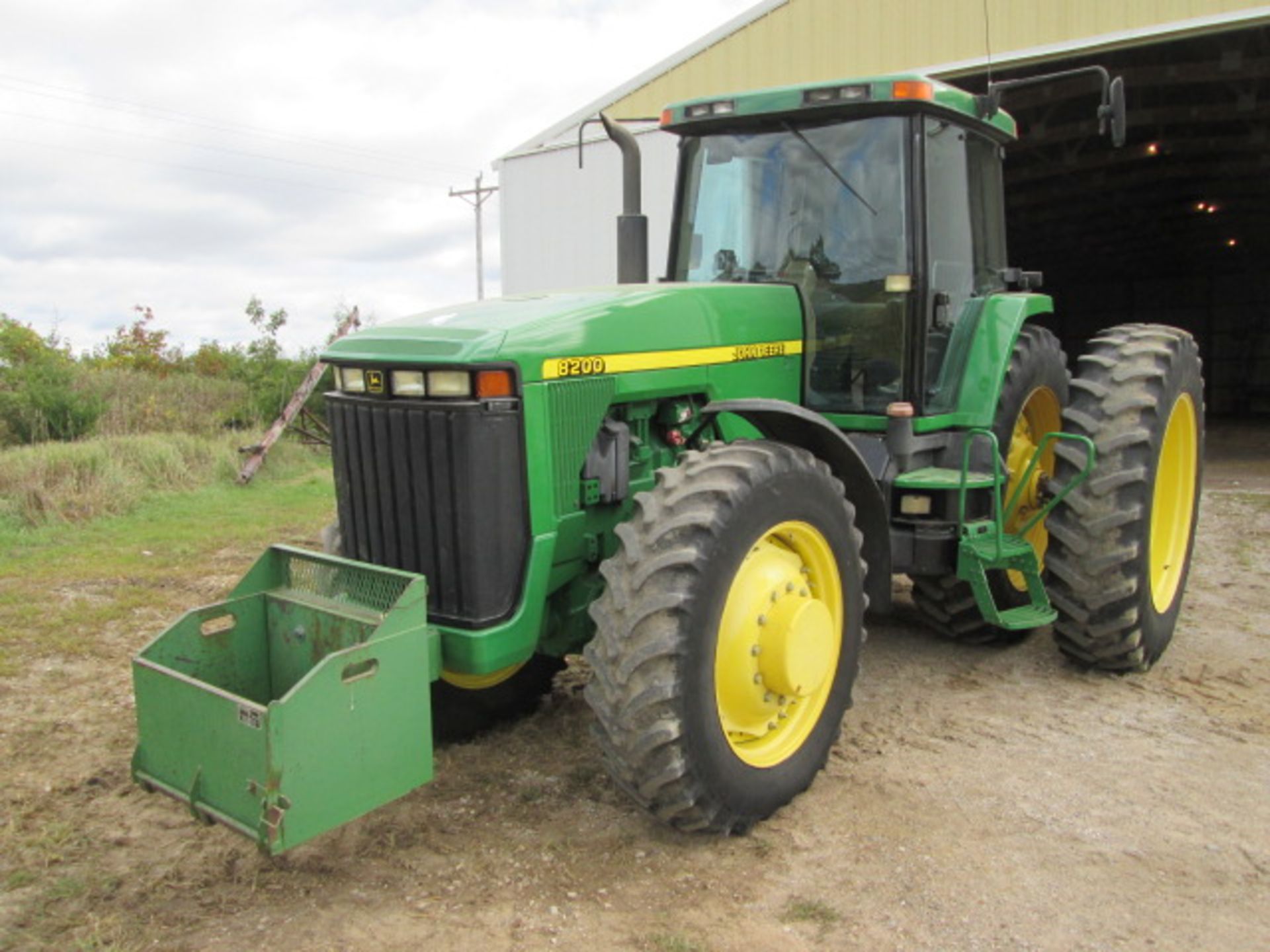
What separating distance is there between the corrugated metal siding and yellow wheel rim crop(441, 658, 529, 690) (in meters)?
6.69

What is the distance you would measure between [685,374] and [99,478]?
8056 mm

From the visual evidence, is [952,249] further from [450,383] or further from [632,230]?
[450,383]

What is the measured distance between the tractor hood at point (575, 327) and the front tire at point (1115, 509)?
4.88 ft

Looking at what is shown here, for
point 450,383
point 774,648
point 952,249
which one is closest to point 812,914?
point 774,648

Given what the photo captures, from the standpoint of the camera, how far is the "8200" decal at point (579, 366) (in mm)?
3305

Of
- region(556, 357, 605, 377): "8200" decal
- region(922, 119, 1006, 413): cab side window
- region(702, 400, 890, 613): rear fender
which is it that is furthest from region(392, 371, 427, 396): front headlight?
region(922, 119, 1006, 413): cab side window

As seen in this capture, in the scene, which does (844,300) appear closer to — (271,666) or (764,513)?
(764,513)

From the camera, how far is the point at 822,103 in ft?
13.9

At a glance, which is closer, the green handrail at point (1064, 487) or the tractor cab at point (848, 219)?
the tractor cab at point (848, 219)

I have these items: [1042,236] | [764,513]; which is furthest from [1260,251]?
[764,513]

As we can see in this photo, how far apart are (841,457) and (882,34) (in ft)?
25.4

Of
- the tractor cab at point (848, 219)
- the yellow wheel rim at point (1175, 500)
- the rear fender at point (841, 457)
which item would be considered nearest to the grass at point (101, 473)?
the tractor cab at point (848, 219)

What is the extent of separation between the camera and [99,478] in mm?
9992

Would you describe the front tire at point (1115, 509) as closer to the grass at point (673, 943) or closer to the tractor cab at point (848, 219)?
the tractor cab at point (848, 219)
